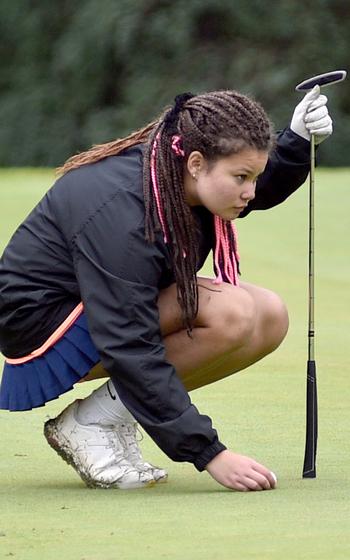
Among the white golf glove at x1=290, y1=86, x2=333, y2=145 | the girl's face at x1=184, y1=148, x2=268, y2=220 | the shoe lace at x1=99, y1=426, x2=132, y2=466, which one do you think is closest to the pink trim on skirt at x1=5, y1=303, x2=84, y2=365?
the shoe lace at x1=99, y1=426, x2=132, y2=466

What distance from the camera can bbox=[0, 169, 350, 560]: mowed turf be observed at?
9.79 ft

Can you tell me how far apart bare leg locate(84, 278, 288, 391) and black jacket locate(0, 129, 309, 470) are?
0.08m

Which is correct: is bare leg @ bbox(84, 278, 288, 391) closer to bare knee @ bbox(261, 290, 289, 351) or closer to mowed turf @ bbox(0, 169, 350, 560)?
bare knee @ bbox(261, 290, 289, 351)

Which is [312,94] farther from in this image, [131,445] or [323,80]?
[131,445]

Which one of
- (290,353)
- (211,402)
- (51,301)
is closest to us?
(51,301)

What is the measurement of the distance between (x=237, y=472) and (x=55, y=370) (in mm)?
497

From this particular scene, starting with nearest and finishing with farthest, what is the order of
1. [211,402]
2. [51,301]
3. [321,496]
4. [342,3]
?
[321,496]
[51,301]
[211,402]
[342,3]

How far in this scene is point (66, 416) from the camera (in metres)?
3.81

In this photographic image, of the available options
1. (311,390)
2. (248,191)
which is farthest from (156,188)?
(311,390)

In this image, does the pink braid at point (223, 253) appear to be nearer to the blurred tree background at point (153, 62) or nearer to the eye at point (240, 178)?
the eye at point (240, 178)

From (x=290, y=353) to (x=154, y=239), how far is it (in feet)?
8.81

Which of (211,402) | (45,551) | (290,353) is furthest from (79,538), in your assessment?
(290,353)

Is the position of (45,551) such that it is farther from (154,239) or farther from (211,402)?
(211,402)

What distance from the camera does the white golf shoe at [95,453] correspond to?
371 cm
